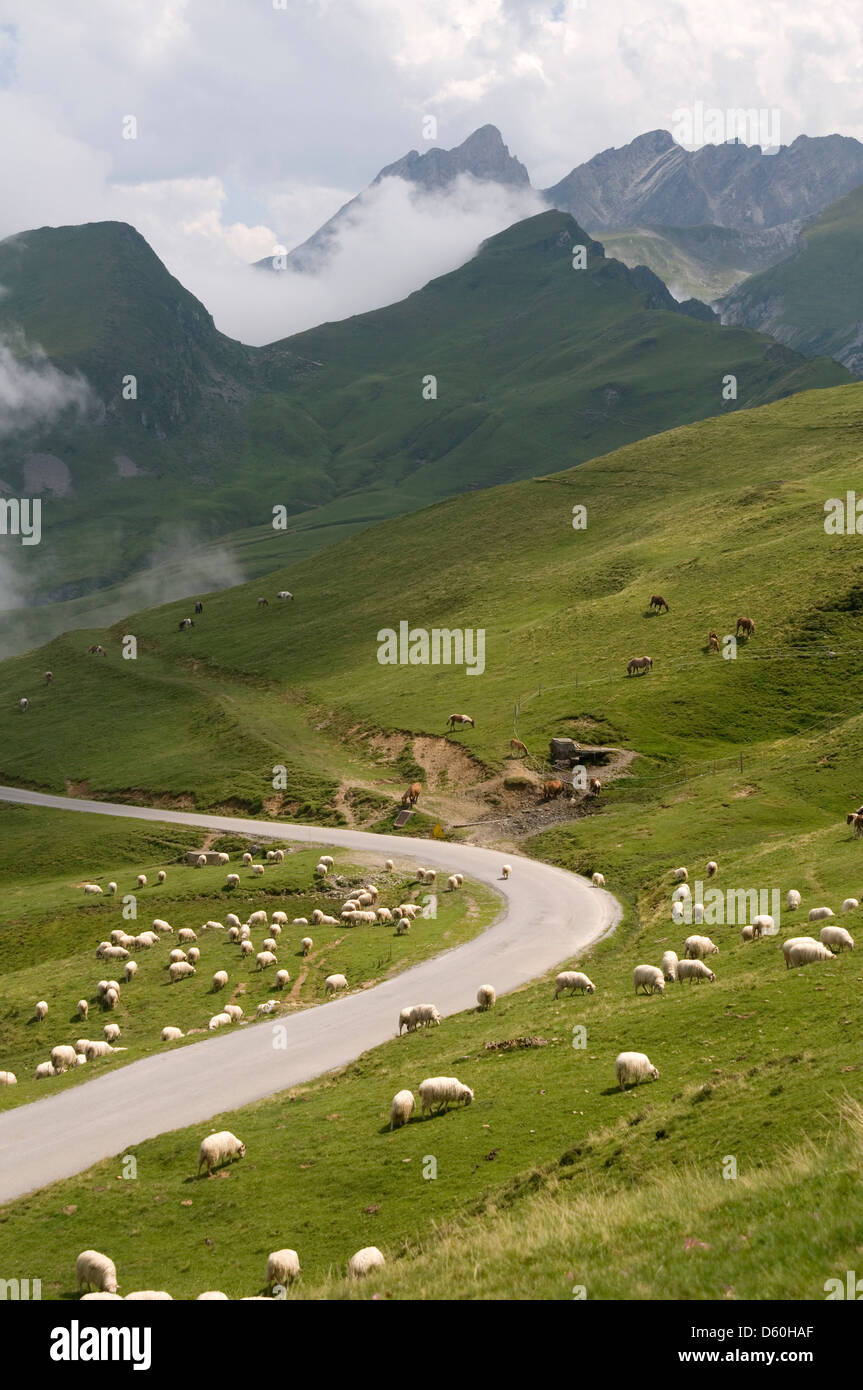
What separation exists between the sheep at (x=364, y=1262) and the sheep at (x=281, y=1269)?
55.4 inches

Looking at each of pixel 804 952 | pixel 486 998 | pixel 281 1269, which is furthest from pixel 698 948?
A: pixel 281 1269

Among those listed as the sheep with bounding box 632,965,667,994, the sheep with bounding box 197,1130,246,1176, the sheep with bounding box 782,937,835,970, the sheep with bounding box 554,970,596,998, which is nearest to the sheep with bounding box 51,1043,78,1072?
the sheep with bounding box 197,1130,246,1176

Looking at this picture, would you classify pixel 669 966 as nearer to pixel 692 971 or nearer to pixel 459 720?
pixel 692 971

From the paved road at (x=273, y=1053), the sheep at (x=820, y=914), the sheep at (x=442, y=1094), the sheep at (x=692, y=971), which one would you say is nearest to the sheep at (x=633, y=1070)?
the sheep at (x=442, y=1094)

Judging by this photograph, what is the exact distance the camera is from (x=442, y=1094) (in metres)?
28.1

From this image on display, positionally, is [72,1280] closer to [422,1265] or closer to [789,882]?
[422,1265]

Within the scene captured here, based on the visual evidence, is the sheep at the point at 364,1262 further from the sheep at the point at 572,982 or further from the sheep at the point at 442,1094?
the sheep at the point at 572,982

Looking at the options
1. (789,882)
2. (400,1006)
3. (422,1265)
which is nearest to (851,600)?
(789,882)

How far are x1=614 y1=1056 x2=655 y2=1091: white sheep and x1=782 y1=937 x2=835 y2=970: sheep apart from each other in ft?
25.8

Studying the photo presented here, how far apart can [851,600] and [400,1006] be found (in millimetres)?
79265

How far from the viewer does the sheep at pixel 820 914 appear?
38.5 m

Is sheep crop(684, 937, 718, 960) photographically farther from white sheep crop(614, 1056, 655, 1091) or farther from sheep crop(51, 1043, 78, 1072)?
sheep crop(51, 1043, 78, 1072)

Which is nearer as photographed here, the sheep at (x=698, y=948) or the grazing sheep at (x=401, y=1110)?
the grazing sheep at (x=401, y=1110)

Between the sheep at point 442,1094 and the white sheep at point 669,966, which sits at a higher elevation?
the white sheep at point 669,966
